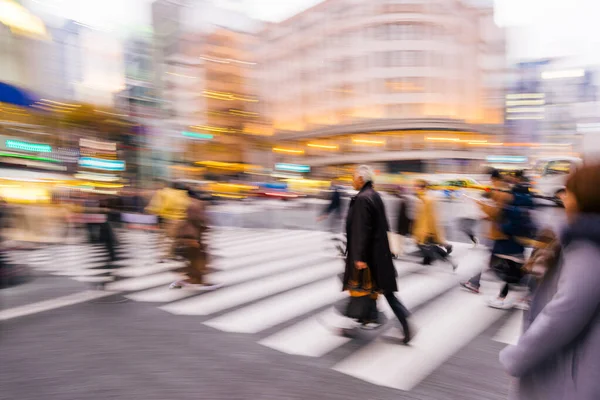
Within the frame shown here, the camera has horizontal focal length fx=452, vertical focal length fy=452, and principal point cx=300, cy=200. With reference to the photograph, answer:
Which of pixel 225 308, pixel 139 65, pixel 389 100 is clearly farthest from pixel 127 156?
pixel 389 100

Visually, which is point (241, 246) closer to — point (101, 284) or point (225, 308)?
point (101, 284)

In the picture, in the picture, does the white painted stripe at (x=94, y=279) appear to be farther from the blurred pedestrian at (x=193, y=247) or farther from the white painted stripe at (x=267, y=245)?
the white painted stripe at (x=267, y=245)

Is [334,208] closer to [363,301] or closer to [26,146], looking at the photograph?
[363,301]

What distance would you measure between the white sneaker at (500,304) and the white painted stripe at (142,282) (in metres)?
5.09

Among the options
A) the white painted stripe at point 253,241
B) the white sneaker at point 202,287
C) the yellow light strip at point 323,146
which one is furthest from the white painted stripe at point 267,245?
the yellow light strip at point 323,146

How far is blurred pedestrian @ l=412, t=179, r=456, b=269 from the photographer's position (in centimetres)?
872

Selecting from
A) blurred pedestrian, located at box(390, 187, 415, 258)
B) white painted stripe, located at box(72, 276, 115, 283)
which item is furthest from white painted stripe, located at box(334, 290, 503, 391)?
white painted stripe, located at box(72, 276, 115, 283)

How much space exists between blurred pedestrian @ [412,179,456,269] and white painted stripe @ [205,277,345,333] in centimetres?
244

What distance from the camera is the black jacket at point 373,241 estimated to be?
4.47 meters

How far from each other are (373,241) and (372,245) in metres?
0.04

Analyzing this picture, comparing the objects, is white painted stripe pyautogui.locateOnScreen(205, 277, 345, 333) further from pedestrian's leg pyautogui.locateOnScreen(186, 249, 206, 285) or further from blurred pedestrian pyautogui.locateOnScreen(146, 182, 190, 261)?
blurred pedestrian pyautogui.locateOnScreen(146, 182, 190, 261)

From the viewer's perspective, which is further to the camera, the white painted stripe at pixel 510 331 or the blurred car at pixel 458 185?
the blurred car at pixel 458 185

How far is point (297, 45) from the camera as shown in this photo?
71.2 m

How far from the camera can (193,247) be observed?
707 centimetres
